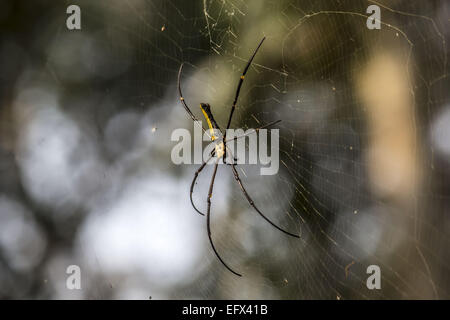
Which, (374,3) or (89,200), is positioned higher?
(374,3)

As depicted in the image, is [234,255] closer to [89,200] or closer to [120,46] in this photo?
[89,200]

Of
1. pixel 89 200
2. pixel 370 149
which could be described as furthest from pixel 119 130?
pixel 370 149

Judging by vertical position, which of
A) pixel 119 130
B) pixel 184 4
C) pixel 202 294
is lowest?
pixel 202 294

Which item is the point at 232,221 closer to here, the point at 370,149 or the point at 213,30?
the point at 370,149
